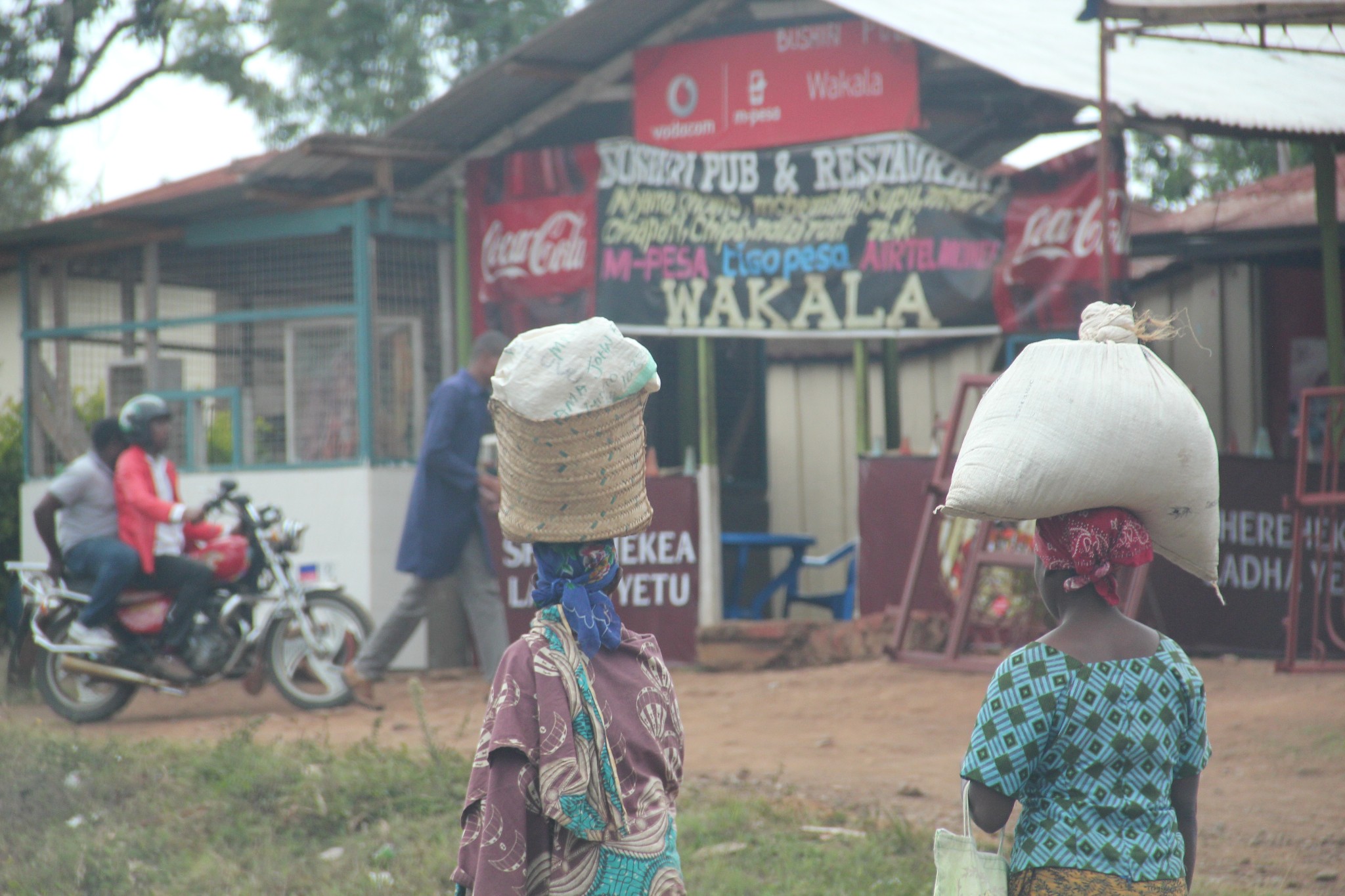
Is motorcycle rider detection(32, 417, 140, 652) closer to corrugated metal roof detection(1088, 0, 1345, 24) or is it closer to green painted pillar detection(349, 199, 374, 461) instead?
green painted pillar detection(349, 199, 374, 461)

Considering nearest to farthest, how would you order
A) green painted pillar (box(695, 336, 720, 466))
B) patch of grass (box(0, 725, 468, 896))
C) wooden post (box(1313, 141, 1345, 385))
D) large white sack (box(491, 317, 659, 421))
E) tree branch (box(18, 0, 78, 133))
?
1. large white sack (box(491, 317, 659, 421))
2. patch of grass (box(0, 725, 468, 896))
3. wooden post (box(1313, 141, 1345, 385))
4. green painted pillar (box(695, 336, 720, 466))
5. tree branch (box(18, 0, 78, 133))

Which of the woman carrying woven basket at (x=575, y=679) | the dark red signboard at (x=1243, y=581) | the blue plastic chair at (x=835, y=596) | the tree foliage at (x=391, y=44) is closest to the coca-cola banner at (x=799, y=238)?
the dark red signboard at (x=1243, y=581)

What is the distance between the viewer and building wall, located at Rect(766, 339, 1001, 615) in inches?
487

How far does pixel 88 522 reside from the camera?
764 cm

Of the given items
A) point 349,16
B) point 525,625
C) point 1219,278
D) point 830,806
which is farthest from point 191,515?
point 349,16

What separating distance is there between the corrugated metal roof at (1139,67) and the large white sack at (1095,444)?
5483 mm

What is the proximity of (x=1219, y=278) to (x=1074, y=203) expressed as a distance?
11.5 ft

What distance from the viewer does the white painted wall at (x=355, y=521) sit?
926 cm

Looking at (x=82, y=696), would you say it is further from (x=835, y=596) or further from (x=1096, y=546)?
(x=1096, y=546)

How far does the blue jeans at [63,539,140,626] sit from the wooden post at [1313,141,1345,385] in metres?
7.15

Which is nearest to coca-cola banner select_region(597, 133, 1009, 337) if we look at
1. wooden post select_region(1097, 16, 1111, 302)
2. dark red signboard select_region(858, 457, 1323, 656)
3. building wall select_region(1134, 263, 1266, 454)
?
wooden post select_region(1097, 16, 1111, 302)

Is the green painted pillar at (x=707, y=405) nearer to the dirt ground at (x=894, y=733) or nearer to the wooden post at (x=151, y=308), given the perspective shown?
the dirt ground at (x=894, y=733)

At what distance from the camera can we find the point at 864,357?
9.34 metres

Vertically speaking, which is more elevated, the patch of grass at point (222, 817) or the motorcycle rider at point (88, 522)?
the motorcycle rider at point (88, 522)
